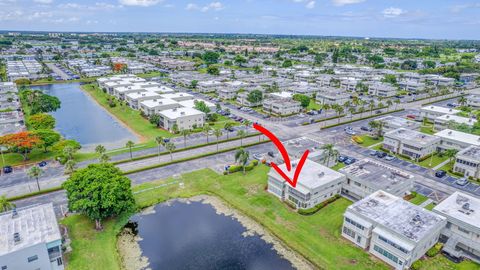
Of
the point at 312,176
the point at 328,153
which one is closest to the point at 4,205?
the point at 312,176

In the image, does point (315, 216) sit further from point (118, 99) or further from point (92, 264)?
point (118, 99)

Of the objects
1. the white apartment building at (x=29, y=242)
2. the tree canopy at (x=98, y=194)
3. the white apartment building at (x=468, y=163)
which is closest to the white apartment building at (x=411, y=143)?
the white apartment building at (x=468, y=163)

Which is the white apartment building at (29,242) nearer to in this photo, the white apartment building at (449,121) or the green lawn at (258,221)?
the green lawn at (258,221)

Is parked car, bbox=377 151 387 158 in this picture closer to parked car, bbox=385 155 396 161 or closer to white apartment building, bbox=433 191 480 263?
parked car, bbox=385 155 396 161

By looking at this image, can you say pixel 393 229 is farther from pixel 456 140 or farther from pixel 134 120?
pixel 134 120

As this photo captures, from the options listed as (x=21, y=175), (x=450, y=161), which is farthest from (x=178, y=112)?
(x=450, y=161)

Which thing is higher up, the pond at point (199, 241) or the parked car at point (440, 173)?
the parked car at point (440, 173)

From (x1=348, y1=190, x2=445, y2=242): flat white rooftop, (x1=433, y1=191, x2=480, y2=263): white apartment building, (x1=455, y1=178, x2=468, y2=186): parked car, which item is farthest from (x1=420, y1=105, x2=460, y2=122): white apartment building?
(x1=348, y1=190, x2=445, y2=242): flat white rooftop

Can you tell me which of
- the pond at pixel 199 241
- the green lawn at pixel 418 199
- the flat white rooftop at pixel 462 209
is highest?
the flat white rooftop at pixel 462 209
